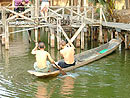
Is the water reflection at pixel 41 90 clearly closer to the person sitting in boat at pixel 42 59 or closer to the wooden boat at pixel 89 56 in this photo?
the wooden boat at pixel 89 56

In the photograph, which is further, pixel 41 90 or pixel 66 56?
pixel 66 56

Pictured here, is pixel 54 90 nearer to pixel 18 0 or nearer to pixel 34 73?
pixel 34 73

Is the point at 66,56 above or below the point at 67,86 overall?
above

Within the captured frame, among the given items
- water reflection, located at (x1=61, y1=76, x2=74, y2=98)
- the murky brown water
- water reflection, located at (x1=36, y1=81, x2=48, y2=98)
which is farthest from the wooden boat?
water reflection, located at (x1=61, y1=76, x2=74, y2=98)

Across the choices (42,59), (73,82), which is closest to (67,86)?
(73,82)

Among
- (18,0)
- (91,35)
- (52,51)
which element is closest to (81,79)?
(52,51)

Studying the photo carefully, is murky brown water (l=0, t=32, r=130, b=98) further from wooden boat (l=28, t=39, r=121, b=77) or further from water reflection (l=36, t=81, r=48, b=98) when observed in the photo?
wooden boat (l=28, t=39, r=121, b=77)

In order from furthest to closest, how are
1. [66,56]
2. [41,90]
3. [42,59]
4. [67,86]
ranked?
[66,56] → [42,59] → [67,86] → [41,90]

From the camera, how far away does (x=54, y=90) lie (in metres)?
10.3

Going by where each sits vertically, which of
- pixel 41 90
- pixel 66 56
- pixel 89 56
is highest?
pixel 66 56

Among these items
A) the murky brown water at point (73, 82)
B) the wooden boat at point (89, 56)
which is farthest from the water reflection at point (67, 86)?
the wooden boat at point (89, 56)

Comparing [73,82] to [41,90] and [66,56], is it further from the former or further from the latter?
[66,56]

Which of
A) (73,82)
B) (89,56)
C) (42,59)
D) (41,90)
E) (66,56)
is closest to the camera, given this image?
(41,90)

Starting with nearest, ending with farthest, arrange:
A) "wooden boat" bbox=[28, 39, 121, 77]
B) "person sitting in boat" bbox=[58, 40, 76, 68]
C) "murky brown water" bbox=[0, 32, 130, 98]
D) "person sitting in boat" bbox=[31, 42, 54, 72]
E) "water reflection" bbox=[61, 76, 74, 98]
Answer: "murky brown water" bbox=[0, 32, 130, 98]
"water reflection" bbox=[61, 76, 74, 98]
"person sitting in boat" bbox=[31, 42, 54, 72]
"wooden boat" bbox=[28, 39, 121, 77]
"person sitting in boat" bbox=[58, 40, 76, 68]
